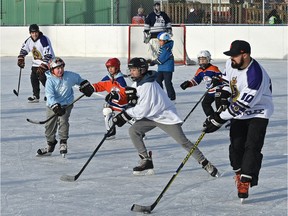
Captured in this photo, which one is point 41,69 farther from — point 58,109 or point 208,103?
point 58,109

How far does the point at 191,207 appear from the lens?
6102 mm

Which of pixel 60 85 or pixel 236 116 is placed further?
pixel 60 85

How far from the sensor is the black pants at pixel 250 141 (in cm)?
611

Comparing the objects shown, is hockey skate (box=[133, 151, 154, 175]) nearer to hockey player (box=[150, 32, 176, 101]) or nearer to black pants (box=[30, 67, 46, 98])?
hockey player (box=[150, 32, 176, 101])

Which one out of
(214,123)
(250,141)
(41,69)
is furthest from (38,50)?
(250,141)

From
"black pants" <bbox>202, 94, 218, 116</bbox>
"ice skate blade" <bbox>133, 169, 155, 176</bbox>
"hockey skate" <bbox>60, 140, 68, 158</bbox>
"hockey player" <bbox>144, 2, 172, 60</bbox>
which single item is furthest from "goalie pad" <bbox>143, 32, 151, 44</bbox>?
"ice skate blade" <bbox>133, 169, 155, 176</bbox>

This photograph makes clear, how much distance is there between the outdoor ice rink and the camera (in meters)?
6.11

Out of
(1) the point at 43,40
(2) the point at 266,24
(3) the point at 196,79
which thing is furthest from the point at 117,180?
(2) the point at 266,24

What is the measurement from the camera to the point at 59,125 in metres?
8.05

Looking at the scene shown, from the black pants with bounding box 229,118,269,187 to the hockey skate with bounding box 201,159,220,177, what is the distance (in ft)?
2.56

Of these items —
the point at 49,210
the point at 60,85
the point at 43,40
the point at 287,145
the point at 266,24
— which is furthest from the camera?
the point at 266,24

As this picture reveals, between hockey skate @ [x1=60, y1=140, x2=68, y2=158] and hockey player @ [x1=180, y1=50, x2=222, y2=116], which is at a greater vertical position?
hockey player @ [x1=180, y1=50, x2=222, y2=116]

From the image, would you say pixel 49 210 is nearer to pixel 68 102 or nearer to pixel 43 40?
pixel 68 102

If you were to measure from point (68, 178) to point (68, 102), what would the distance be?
3.88 ft
